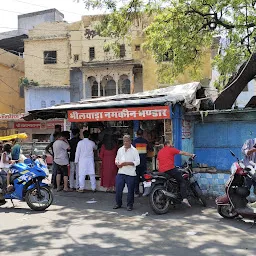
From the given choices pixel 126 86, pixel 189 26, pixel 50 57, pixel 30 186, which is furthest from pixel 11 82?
pixel 30 186

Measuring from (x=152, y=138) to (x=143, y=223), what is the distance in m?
4.19

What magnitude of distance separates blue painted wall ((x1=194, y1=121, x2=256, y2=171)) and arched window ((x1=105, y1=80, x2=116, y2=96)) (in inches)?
755

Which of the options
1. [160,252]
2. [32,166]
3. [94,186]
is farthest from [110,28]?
[160,252]

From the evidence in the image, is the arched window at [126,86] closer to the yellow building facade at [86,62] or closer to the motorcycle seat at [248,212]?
Answer: the yellow building facade at [86,62]

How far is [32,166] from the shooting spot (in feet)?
26.2

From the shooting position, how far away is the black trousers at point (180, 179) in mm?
7612

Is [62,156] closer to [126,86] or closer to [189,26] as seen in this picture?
[189,26]

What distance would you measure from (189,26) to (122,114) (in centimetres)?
514

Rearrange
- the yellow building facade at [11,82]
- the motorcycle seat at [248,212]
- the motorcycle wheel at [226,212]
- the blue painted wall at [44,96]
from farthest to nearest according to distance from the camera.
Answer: the yellow building facade at [11,82] → the blue painted wall at [44,96] → the motorcycle wheel at [226,212] → the motorcycle seat at [248,212]

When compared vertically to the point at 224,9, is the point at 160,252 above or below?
below

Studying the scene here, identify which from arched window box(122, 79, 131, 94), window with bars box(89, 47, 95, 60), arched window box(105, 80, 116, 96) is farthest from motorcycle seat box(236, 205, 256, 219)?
window with bars box(89, 47, 95, 60)

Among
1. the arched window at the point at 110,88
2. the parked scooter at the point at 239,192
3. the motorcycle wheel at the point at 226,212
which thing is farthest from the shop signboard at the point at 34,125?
the parked scooter at the point at 239,192

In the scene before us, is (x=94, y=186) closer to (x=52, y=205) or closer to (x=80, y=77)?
(x=52, y=205)

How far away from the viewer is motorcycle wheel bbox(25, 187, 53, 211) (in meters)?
7.85
